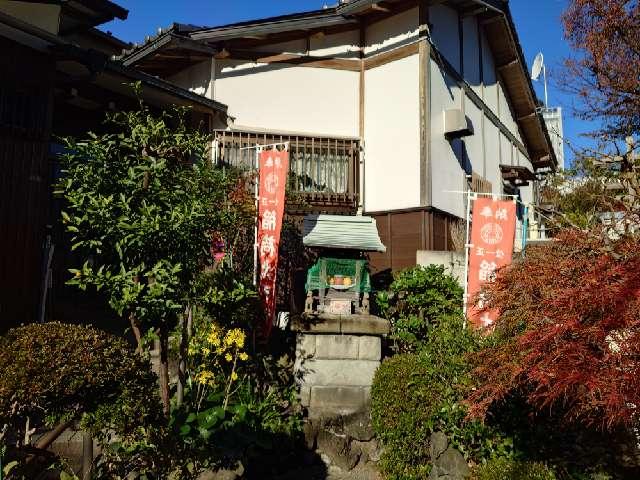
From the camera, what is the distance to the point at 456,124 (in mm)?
11992

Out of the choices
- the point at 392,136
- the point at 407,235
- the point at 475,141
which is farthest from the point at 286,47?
the point at 475,141

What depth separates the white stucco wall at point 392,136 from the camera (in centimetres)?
1162

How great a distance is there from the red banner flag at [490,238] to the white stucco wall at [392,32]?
5.12 metres

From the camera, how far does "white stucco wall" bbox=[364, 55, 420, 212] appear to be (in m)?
11.6

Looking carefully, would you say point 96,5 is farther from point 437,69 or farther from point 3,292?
point 437,69

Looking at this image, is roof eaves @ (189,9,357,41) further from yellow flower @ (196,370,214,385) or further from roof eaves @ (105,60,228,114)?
yellow flower @ (196,370,214,385)

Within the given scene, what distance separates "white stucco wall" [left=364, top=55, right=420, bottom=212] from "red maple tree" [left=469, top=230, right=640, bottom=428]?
23.1ft

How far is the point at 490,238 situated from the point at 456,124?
162 inches

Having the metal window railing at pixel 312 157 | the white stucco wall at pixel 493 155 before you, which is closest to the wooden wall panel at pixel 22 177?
the metal window railing at pixel 312 157

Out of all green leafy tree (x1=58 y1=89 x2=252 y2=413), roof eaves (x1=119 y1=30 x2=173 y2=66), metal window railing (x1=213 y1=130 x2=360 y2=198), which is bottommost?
green leafy tree (x1=58 y1=89 x2=252 y2=413)

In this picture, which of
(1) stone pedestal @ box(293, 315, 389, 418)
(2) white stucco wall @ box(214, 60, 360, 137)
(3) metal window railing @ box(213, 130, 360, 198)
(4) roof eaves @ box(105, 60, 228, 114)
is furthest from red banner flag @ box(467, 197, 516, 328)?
(4) roof eaves @ box(105, 60, 228, 114)

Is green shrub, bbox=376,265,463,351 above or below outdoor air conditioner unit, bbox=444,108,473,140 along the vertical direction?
below

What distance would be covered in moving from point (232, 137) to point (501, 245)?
681 centimetres

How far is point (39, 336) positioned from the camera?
3885 millimetres
